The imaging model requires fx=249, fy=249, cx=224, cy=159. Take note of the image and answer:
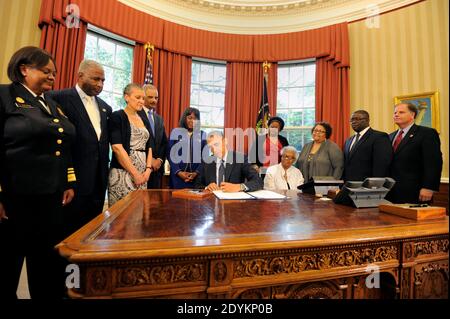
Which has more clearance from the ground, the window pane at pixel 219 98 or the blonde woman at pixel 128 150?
the window pane at pixel 219 98

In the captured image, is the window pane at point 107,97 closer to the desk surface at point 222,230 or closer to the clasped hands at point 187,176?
the clasped hands at point 187,176

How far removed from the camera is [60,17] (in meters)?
3.71

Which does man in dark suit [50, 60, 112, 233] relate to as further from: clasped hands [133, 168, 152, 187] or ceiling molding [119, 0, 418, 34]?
ceiling molding [119, 0, 418, 34]

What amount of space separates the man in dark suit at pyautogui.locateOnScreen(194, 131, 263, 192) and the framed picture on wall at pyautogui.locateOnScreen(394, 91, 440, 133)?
148 inches

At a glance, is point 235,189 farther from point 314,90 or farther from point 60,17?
point 314,90

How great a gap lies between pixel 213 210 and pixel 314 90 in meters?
4.92

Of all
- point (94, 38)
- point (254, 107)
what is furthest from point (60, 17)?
point (254, 107)

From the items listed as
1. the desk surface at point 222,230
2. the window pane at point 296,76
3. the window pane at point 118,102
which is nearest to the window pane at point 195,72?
the window pane at point 118,102

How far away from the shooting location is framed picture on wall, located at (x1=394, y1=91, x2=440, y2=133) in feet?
13.5

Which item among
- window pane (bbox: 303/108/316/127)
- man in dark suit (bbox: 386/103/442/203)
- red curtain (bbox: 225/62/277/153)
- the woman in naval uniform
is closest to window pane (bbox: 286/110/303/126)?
window pane (bbox: 303/108/316/127)

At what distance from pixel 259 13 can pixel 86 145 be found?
5126 mm

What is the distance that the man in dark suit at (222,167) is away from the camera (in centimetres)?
222

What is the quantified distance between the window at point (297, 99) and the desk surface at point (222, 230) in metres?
4.37
